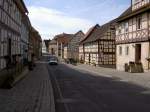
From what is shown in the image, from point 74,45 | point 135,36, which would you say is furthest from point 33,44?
point 135,36

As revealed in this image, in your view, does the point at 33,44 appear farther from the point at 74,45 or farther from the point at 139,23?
the point at 139,23

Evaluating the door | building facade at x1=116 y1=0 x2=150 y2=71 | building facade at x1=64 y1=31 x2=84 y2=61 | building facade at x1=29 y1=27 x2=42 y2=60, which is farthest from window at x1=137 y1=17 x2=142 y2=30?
building facade at x1=64 y1=31 x2=84 y2=61

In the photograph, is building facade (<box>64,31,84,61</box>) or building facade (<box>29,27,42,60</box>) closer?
building facade (<box>29,27,42,60</box>)

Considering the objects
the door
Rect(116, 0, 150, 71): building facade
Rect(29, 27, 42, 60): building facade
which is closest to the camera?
Rect(116, 0, 150, 71): building facade

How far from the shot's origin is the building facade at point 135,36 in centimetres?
3375

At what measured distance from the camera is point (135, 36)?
36.9 m

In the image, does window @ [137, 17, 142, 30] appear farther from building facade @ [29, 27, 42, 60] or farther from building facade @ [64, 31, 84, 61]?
building facade @ [64, 31, 84, 61]

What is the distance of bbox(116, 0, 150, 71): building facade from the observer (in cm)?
3375

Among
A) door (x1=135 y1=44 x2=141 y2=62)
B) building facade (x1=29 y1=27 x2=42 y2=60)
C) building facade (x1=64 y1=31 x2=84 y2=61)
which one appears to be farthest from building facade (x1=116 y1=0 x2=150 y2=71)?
building facade (x1=64 y1=31 x2=84 y2=61)

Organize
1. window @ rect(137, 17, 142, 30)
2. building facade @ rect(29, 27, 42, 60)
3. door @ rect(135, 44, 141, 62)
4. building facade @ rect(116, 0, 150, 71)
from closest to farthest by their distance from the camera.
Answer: building facade @ rect(116, 0, 150, 71) < window @ rect(137, 17, 142, 30) < door @ rect(135, 44, 141, 62) < building facade @ rect(29, 27, 42, 60)

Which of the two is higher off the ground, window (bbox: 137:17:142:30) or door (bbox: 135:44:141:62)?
window (bbox: 137:17:142:30)

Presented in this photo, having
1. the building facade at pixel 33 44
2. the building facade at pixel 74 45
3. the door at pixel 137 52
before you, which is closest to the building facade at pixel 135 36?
the door at pixel 137 52

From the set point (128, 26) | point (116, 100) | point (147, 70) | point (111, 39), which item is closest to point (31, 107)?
point (116, 100)

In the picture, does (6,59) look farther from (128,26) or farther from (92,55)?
(92,55)
